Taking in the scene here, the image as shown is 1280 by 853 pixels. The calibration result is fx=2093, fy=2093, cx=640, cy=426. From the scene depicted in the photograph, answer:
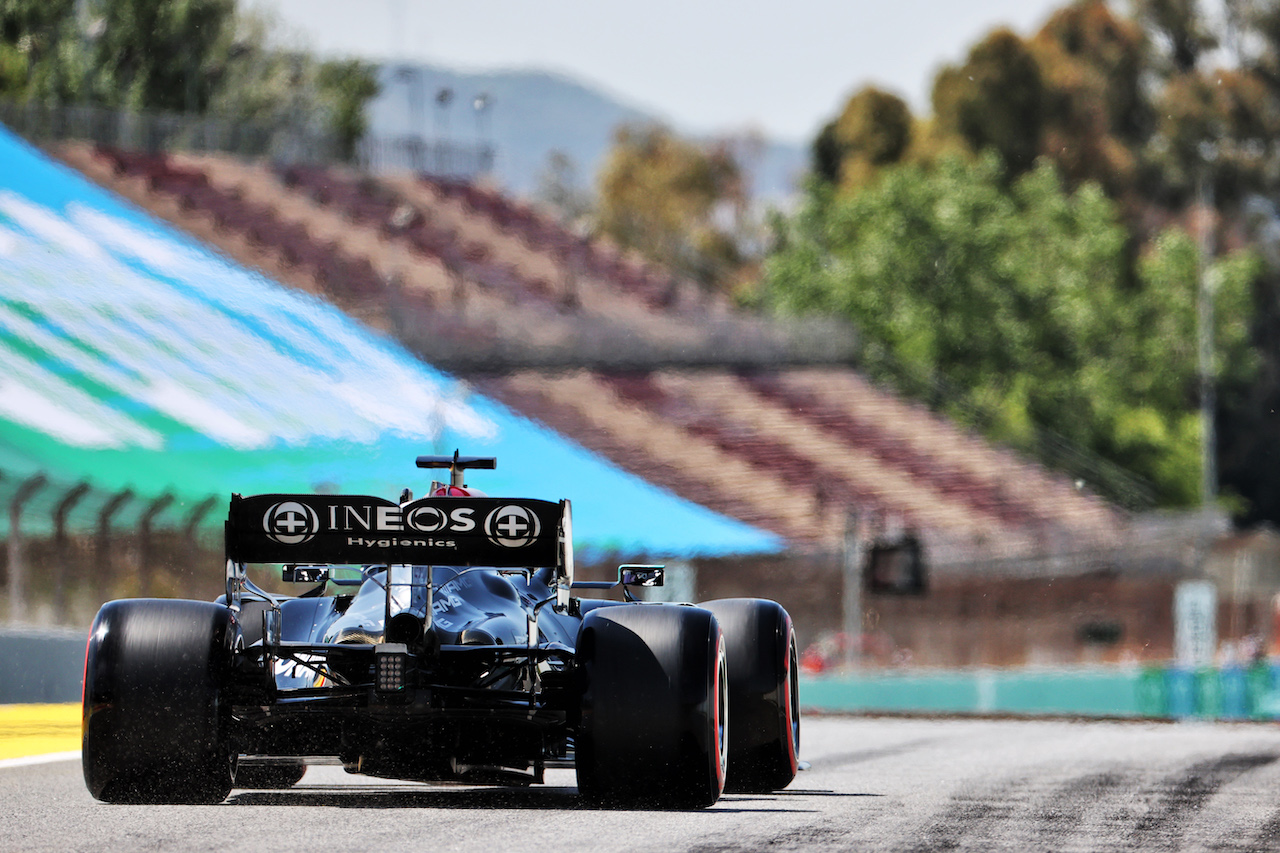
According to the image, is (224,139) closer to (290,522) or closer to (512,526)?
(290,522)

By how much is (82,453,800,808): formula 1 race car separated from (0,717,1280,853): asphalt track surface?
21 cm

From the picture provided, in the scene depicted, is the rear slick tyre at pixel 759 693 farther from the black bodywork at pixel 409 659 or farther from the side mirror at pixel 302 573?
the side mirror at pixel 302 573

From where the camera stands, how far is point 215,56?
58.9m

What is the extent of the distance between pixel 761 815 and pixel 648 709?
2.62 feet

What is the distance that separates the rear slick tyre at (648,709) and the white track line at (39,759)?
4.91 meters

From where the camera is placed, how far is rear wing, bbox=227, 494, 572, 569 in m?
8.84

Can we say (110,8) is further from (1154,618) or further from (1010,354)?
(1154,618)

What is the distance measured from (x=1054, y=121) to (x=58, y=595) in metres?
51.2

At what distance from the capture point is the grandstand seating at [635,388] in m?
41.1

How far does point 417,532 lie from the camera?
8867 mm

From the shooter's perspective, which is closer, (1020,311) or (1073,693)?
(1073,693)

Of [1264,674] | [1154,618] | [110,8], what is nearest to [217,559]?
[1264,674]

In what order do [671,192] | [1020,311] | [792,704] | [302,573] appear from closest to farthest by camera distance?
[792,704] → [302,573] → [1020,311] → [671,192]

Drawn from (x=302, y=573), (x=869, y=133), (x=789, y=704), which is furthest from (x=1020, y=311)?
(x=302, y=573)
